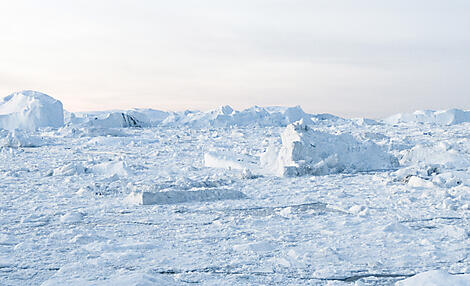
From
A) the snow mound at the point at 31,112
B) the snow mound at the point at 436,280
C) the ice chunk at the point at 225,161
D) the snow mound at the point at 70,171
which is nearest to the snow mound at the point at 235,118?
the snow mound at the point at 31,112

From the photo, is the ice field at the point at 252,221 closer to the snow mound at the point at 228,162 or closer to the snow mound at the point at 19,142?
the snow mound at the point at 228,162

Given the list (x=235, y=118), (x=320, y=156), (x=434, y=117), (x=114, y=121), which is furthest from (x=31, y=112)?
(x=434, y=117)

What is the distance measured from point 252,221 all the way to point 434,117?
32913 mm

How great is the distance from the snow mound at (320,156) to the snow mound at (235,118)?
21327 millimetres

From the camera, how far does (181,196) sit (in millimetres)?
5512

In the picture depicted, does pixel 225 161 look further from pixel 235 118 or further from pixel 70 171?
pixel 235 118

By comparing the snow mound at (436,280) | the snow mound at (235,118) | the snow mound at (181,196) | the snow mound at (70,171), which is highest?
the snow mound at (436,280)

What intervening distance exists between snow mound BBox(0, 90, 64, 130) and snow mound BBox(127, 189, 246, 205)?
1998cm

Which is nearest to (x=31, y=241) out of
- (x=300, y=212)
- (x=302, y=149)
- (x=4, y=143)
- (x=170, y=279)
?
(x=170, y=279)

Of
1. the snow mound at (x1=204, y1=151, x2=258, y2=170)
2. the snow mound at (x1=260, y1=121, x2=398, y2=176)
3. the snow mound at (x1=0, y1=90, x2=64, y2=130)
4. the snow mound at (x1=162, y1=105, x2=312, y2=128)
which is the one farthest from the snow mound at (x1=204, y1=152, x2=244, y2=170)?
the snow mound at (x1=162, y1=105, x2=312, y2=128)

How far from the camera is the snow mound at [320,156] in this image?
7.78m

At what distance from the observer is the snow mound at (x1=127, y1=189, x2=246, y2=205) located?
17.6ft

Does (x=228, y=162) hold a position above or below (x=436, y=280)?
below

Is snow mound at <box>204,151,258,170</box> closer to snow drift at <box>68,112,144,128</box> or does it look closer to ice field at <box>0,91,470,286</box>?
ice field at <box>0,91,470,286</box>
